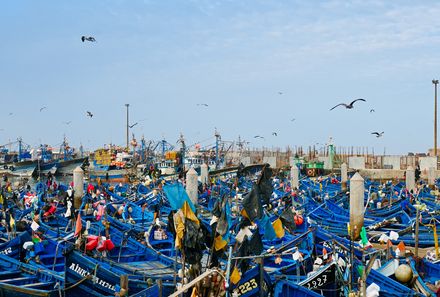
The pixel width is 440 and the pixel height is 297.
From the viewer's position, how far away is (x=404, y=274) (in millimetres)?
12484

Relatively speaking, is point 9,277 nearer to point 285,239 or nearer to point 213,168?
point 285,239

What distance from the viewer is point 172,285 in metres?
11.9

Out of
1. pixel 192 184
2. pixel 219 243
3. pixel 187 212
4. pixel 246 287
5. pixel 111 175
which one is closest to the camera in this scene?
pixel 187 212

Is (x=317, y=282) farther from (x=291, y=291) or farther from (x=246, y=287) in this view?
(x=246, y=287)

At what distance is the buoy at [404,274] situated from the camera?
12477mm

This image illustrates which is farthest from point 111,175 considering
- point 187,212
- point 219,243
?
point 187,212

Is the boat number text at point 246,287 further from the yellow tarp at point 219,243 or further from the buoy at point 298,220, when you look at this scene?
the buoy at point 298,220

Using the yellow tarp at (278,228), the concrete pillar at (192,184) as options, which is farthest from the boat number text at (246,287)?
the concrete pillar at (192,184)

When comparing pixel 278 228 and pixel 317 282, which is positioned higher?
pixel 278 228

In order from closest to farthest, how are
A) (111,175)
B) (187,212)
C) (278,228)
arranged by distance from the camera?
(187,212)
(278,228)
(111,175)

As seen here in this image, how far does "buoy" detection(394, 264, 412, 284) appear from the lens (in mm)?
12477

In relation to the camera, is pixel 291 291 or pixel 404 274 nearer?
pixel 291 291

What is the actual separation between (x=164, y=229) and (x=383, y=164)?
45440 mm

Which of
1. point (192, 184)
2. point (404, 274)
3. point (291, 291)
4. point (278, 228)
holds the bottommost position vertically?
point (291, 291)
